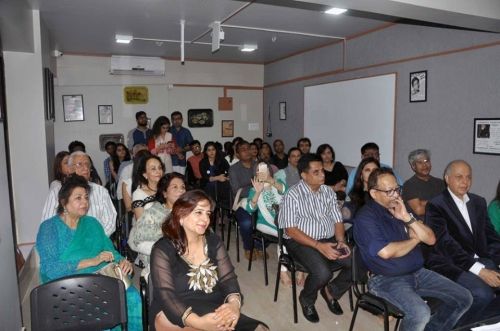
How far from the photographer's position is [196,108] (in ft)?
27.0

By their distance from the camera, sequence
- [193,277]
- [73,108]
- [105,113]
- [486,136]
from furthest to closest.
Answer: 1. [105,113]
2. [73,108]
3. [486,136]
4. [193,277]

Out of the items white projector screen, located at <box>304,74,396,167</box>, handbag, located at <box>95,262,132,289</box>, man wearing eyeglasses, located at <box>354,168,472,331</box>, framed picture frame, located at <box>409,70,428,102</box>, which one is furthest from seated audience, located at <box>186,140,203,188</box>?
man wearing eyeglasses, located at <box>354,168,472,331</box>

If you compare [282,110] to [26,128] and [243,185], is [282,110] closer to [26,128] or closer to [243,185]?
[243,185]

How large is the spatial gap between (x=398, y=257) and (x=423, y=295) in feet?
1.00

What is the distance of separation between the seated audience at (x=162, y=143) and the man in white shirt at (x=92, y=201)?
231 cm

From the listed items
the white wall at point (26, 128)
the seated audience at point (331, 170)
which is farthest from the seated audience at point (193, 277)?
the white wall at point (26, 128)

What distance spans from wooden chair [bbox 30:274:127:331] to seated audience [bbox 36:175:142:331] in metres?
0.52

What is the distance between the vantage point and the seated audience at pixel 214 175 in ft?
17.6

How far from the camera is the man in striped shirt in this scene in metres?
3.05

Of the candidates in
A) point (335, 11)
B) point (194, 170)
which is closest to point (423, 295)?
→ point (335, 11)

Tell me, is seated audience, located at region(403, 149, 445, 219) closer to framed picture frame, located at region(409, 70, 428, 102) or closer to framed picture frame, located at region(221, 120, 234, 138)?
framed picture frame, located at region(409, 70, 428, 102)

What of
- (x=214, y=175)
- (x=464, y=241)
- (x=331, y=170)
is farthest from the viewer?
(x=214, y=175)

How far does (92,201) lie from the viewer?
3146 mm

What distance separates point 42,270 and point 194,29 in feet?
13.3
